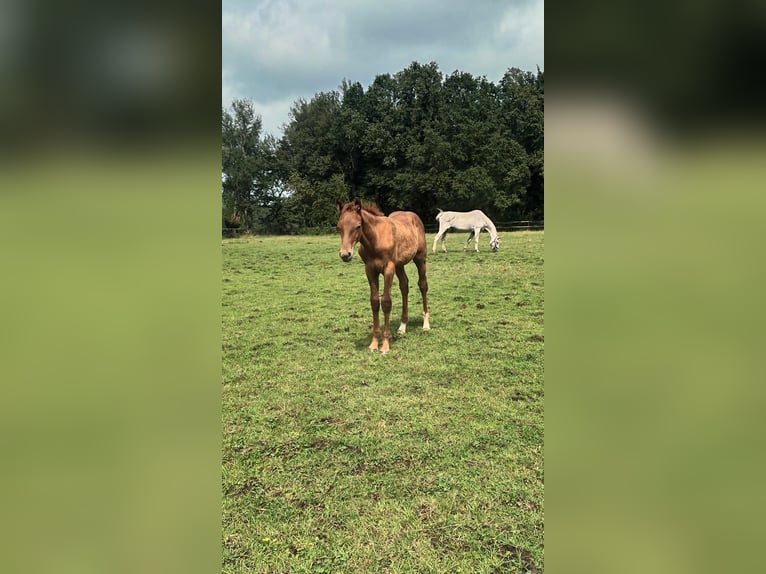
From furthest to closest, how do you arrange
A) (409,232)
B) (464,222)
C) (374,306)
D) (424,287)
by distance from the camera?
1. (464,222)
2. (424,287)
3. (409,232)
4. (374,306)

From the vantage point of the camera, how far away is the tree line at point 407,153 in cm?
2994

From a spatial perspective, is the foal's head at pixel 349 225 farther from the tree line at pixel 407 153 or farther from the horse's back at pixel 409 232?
the tree line at pixel 407 153

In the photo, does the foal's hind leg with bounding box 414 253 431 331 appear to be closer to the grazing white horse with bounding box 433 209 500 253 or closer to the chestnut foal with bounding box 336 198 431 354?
the chestnut foal with bounding box 336 198 431 354

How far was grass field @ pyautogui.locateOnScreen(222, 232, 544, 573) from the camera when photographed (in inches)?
87.7

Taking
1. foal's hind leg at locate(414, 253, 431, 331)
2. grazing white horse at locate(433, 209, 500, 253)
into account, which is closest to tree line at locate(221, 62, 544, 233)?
grazing white horse at locate(433, 209, 500, 253)

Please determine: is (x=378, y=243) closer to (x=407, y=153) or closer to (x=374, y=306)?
(x=374, y=306)

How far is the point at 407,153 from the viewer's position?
3531 cm

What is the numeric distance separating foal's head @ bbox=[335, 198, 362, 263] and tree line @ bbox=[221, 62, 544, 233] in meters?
22.6

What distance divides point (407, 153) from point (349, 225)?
32.0 metres

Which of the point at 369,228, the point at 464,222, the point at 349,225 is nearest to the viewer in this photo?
the point at 349,225

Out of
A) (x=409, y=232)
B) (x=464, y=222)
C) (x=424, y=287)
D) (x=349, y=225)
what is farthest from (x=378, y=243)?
(x=464, y=222)

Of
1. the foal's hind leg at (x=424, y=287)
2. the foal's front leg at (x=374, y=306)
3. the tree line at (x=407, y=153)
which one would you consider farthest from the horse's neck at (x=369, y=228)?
the tree line at (x=407, y=153)

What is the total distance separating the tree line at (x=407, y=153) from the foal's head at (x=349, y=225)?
22.6 metres

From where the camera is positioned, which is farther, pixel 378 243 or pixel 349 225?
pixel 378 243
